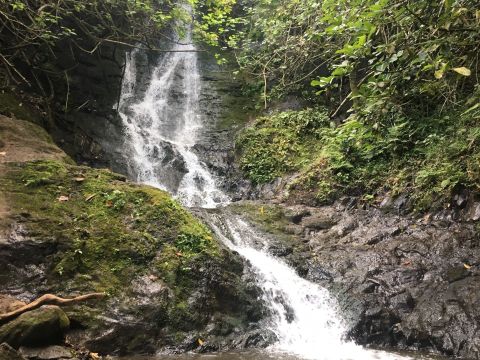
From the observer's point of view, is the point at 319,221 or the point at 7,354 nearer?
the point at 7,354

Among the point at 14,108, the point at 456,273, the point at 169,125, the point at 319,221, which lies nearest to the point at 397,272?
the point at 456,273

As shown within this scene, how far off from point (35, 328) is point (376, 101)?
14.1 ft

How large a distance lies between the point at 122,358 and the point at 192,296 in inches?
50.4

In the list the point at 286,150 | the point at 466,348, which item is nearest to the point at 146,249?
the point at 466,348

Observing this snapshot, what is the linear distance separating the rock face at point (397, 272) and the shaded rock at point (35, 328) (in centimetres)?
404

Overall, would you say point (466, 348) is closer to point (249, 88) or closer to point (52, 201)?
point (52, 201)

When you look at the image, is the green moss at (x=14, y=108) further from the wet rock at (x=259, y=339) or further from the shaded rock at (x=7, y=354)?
the wet rock at (x=259, y=339)

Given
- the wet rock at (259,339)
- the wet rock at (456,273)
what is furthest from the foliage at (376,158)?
the wet rock at (259,339)

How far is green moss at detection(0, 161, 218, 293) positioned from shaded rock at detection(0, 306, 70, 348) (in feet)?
2.41

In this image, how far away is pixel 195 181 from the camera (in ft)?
39.7

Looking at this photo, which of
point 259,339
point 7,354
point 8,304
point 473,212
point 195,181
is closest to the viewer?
point 7,354

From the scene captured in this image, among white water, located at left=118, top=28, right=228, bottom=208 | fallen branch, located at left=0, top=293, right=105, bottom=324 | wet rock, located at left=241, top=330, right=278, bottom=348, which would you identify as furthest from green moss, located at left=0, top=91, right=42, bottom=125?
wet rock, located at left=241, top=330, right=278, bottom=348

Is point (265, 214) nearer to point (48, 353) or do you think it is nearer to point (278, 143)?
point (278, 143)

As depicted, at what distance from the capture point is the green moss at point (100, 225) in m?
5.40
